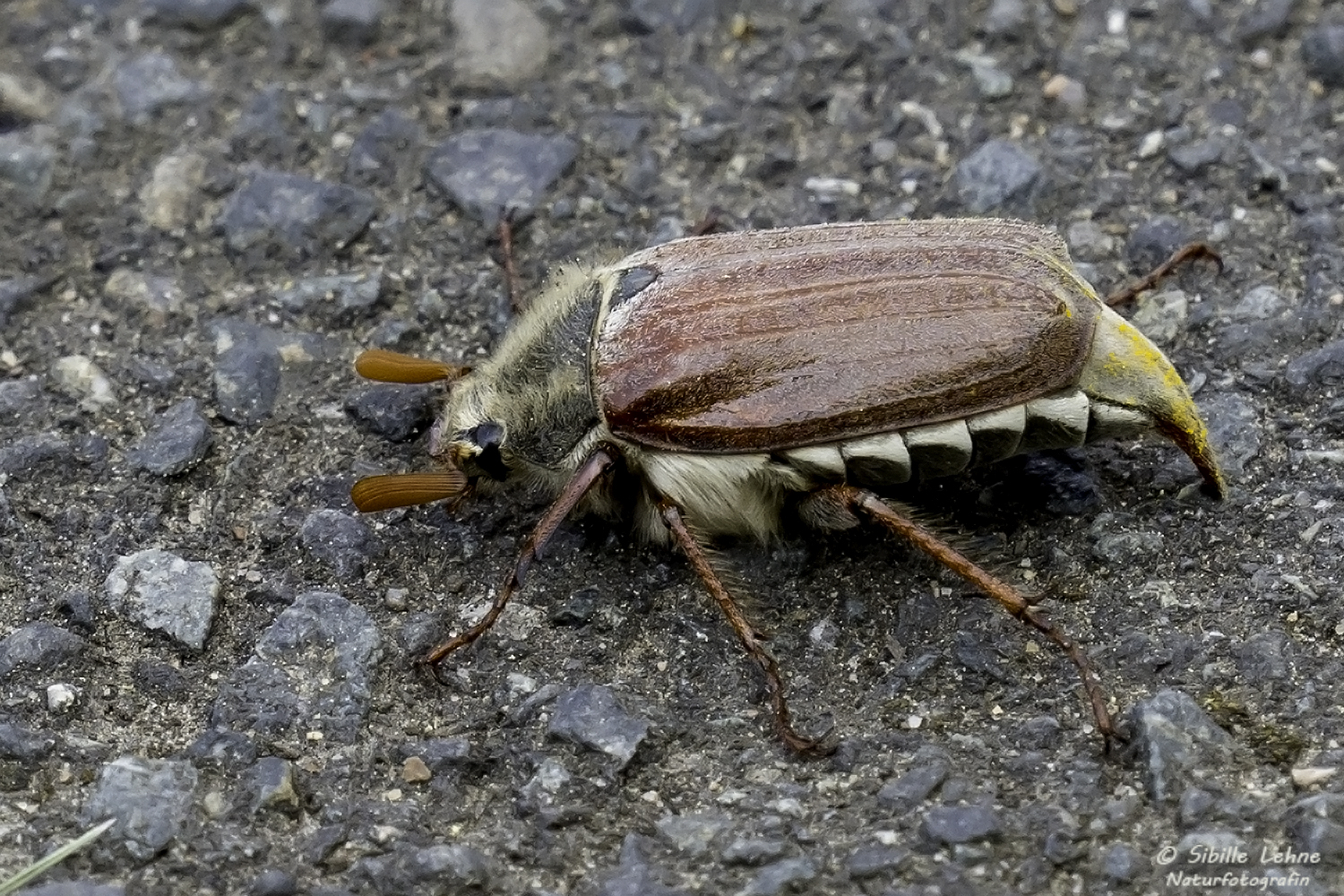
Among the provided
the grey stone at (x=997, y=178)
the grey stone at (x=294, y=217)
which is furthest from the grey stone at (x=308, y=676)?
the grey stone at (x=997, y=178)

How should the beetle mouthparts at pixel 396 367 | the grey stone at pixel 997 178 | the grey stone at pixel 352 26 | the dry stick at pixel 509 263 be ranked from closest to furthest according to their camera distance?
the beetle mouthparts at pixel 396 367, the dry stick at pixel 509 263, the grey stone at pixel 997 178, the grey stone at pixel 352 26

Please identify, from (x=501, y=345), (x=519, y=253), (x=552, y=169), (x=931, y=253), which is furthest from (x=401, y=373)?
(x=931, y=253)

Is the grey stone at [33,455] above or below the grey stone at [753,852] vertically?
above

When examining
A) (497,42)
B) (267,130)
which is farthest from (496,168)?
(267,130)

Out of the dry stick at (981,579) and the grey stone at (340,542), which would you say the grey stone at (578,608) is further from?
the dry stick at (981,579)

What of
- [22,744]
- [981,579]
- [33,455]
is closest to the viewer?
[22,744]

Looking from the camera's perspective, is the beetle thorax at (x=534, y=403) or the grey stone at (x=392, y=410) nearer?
the beetle thorax at (x=534, y=403)

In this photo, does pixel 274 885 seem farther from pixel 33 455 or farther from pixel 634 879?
pixel 33 455
